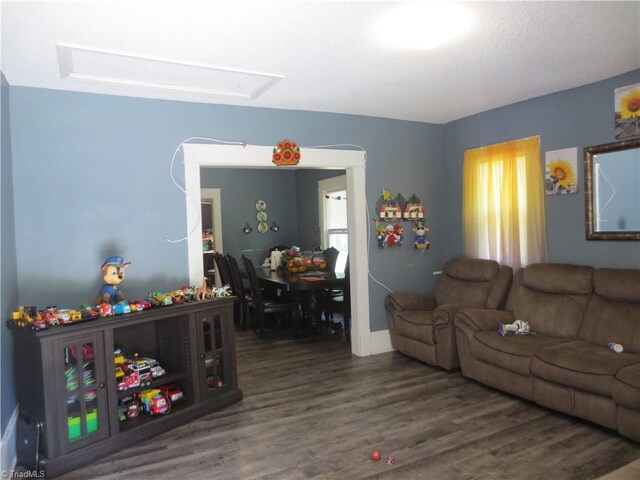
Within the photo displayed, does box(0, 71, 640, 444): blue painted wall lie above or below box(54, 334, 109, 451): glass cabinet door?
above

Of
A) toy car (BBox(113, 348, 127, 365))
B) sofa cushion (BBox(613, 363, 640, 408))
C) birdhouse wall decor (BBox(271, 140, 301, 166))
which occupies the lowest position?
sofa cushion (BBox(613, 363, 640, 408))

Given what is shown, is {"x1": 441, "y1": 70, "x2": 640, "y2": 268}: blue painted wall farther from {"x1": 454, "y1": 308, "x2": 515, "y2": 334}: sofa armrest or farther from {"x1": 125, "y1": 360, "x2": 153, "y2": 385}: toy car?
{"x1": 125, "y1": 360, "x2": 153, "y2": 385}: toy car

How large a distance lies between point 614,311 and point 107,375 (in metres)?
3.45

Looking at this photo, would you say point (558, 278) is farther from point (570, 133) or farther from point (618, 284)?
point (570, 133)

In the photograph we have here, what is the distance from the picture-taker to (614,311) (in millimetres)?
3254

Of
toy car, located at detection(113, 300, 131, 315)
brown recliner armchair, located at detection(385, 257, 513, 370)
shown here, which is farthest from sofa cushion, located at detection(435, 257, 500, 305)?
toy car, located at detection(113, 300, 131, 315)

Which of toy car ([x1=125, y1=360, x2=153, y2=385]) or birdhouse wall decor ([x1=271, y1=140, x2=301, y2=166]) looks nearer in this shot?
toy car ([x1=125, y1=360, x2=153, y2=385])

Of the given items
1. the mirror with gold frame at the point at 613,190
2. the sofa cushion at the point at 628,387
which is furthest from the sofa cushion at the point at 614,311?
the sofa cushion at the point at 628,387

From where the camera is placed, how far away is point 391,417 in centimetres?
315

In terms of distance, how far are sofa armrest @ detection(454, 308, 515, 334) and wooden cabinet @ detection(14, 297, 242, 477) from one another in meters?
1.87

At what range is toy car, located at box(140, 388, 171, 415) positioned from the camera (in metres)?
3.08

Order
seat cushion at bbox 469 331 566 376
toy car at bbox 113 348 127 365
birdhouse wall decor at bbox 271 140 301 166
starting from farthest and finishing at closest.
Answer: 1. birdhouse wall decor at bbox 271 140 301 166
2. seat cushion at bbox 469 331 566 376
3. toy car at bbox 113 348 127 365

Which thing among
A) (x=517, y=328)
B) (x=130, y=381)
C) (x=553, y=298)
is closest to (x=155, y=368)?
(x=130, y=381)

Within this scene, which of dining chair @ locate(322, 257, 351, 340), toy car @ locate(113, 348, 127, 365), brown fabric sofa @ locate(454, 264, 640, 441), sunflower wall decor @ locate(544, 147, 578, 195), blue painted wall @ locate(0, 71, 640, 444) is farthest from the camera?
dining chair @ locate(322, 257, 351, 340)
